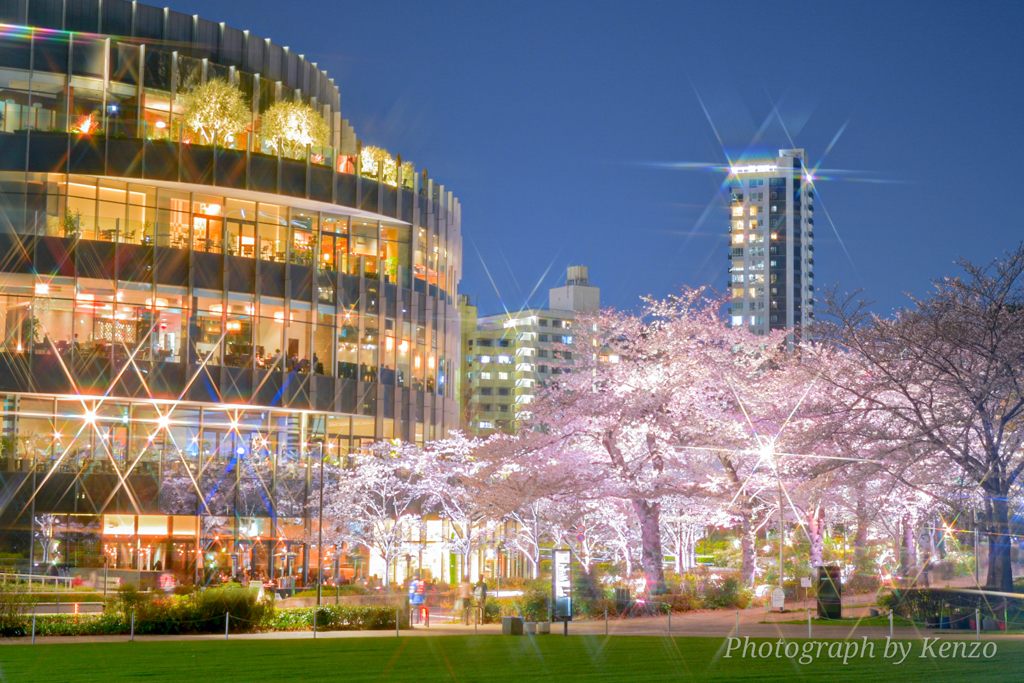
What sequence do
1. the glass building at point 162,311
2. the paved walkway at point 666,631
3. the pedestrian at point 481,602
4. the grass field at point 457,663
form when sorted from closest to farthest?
the grass field at point 457,663 → the paved walkway at point 666,631 → the pedestrian at point 481,602 → the glass building at point 162,311

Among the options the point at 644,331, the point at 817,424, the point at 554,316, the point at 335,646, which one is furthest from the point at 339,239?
the point at 554,316

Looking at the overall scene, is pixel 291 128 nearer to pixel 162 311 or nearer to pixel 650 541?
pixel 162 311

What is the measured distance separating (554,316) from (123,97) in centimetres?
13500

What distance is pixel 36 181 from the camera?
5738 cm

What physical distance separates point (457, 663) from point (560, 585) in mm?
14116

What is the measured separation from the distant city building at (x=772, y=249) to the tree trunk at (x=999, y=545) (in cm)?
14279

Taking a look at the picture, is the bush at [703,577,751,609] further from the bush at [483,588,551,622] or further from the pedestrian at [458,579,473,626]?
the pedestrian at [458,579,473,626]

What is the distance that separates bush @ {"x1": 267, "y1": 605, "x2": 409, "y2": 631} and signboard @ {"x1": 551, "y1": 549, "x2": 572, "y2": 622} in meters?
5.00

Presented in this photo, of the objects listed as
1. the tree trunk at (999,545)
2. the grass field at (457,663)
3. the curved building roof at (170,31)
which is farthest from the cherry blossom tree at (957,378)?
the curved building roof at (170,31)

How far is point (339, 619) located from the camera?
38.8 m

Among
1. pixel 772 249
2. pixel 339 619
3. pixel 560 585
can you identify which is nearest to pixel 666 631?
pixel 560 585

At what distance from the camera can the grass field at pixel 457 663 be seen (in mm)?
20391

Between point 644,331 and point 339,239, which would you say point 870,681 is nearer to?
point 644,331

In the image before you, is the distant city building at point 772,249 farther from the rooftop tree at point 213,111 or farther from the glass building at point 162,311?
the rooftop tree at point 213,111
